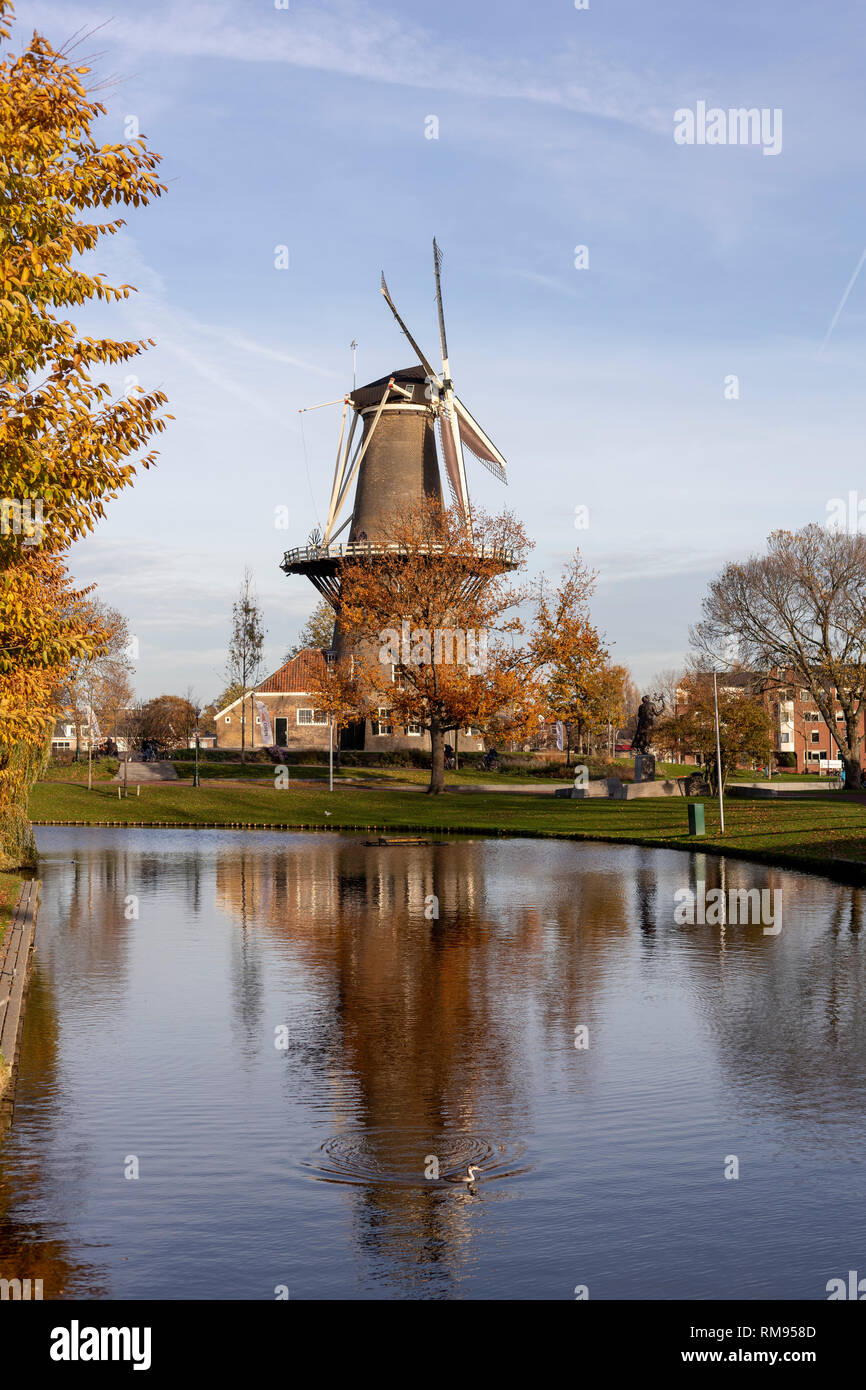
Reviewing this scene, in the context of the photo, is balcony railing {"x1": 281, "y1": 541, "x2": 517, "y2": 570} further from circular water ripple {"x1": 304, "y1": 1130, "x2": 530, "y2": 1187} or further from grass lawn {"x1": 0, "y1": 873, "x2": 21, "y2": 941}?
circular water ripple {"x1": 304, "y1": 1130, "x2": 530, "y2": 1187}

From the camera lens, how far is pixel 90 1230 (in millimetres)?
7574

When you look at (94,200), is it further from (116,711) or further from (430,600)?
(116,711)

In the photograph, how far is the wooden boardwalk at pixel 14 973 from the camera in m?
11.3

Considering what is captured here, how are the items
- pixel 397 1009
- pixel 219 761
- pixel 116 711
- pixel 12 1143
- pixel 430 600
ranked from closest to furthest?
pixel 12 1143 < pixel 397 1009 < pixel 430 600 < pixel 219 761 < pixel 116 711

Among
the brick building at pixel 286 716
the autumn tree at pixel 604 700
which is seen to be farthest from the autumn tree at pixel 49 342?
the brick building at pixel 286 716

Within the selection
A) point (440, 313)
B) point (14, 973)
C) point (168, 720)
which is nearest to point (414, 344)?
point (440, 313)

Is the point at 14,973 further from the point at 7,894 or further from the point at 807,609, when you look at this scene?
the point at 807,609

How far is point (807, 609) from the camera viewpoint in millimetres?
65375

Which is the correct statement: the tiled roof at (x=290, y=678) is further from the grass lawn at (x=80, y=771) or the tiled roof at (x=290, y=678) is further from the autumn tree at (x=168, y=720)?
the grass lawn at (x=80, y=771)

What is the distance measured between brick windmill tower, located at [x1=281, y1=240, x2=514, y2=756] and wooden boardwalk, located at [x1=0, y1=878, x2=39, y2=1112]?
5040 centimetres

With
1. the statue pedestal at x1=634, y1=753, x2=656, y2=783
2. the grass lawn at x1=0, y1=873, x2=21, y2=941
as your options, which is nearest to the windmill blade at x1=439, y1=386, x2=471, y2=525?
the statue pedestal at x1=634, y1=753, x2=656, y2=783

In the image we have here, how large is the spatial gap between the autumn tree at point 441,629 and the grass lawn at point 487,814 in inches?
157
